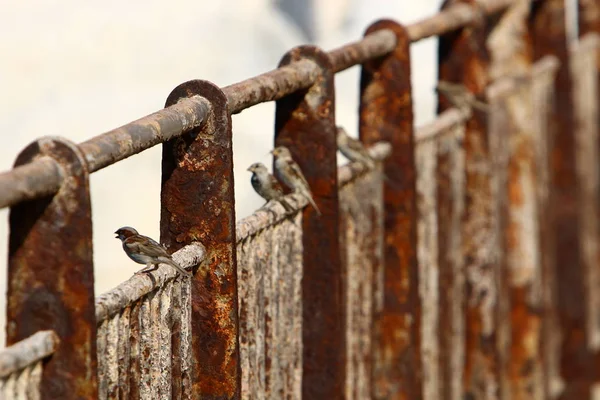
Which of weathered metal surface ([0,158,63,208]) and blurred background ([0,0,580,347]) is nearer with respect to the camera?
weathered metal surface ([0,158,63,208])

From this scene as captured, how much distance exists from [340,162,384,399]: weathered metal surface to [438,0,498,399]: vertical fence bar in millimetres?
1507

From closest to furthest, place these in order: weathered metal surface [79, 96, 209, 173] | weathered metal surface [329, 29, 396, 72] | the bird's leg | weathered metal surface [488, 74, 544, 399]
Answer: weathered metal surface [79, 96, 209, 173] < the bird's leg < weathered metal surface [329, 29, 396, 72] < weathered metal surface [488, 74, 544, 399]

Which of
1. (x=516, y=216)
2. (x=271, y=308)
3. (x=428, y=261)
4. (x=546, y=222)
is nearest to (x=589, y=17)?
(x=546, y=222)

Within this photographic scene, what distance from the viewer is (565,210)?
35.4 feet

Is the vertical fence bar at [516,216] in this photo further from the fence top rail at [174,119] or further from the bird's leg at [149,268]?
the bird's leg at [149,268]

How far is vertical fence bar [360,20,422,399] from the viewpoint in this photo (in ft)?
21.7

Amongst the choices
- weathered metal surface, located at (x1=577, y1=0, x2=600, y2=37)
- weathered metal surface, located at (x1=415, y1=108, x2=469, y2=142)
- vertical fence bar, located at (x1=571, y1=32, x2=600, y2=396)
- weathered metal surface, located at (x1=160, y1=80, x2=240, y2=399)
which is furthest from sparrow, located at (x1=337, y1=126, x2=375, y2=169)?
weathered metal surface, located at (x1=577, y1=0, x2=600, y2=37)

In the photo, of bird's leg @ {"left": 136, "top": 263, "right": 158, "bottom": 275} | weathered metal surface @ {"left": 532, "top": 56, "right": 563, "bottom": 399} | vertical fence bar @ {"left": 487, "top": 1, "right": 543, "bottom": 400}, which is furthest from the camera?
weathered metal surface @ {"left": 532, "top": 56, "right": 563, "bottom": 399}

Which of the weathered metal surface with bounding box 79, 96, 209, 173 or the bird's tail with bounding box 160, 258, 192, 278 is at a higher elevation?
the weathered metal surface with bounding box 79, 96, 209, 173

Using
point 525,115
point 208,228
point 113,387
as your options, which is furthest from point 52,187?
point 525,115

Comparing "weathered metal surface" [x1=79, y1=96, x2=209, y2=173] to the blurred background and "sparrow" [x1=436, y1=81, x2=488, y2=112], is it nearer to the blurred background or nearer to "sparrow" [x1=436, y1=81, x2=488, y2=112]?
"sparrow" [x1=436, y1=81, x2=488, y2=112]

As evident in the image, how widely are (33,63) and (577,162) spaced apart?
4576mm

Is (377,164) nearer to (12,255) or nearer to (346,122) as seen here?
(12,255)

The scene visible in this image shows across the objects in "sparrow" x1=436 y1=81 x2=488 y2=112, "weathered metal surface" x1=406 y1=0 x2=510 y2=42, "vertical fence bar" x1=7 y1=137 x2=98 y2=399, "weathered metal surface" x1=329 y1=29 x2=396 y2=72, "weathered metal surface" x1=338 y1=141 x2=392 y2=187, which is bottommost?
"vertical fence bar" x1=7 y1=137 x2=98 y2=399
